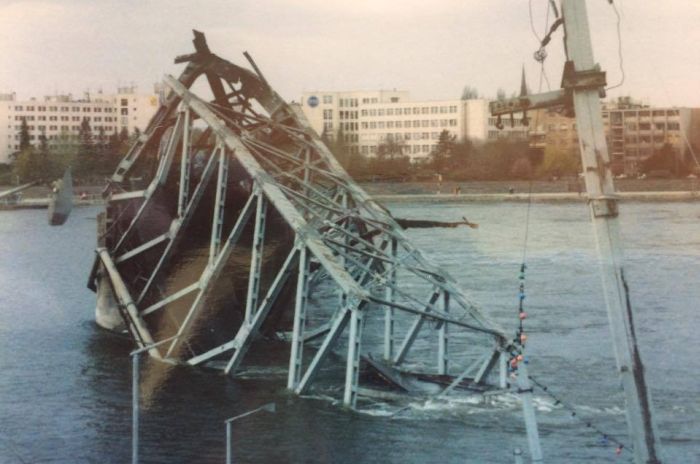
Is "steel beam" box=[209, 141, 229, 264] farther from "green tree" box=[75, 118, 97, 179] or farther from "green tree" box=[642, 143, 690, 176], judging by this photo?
"green tree" box=[75, 118, 97, 179]

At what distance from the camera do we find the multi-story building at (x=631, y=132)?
43.6m

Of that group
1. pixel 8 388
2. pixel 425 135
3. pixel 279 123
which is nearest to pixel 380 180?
pixel 425 135

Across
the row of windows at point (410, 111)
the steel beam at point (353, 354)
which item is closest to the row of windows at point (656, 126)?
the row of windows at point (410, 111)

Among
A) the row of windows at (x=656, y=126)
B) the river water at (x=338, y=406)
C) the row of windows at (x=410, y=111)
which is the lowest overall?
the river water at (x=338, y=406)

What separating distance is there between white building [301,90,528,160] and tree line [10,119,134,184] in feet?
38.2

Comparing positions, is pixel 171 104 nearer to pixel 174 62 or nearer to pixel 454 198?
pixel 174 62

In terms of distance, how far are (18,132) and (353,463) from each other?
45.0 m

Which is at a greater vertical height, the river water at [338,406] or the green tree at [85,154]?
the green tree at [85,154]

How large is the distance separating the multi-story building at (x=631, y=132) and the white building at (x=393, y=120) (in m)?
1.42

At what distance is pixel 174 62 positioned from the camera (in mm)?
33344

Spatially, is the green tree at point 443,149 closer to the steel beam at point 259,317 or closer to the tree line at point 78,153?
the tree line at point 78,153

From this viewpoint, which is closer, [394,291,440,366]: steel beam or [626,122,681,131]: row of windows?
[394,291,440,366]: steel beam

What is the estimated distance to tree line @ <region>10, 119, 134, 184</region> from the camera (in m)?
52.6

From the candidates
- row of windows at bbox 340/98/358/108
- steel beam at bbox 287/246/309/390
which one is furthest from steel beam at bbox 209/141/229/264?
row of windows at bbox 340/98/358/108
